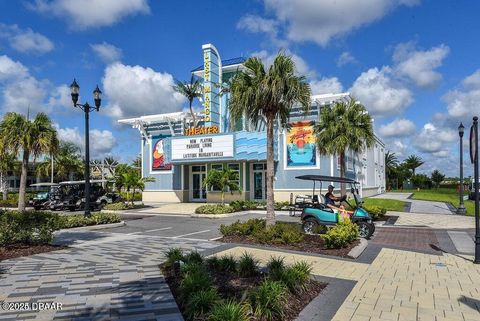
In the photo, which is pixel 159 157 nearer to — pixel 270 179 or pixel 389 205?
pixel 389 205

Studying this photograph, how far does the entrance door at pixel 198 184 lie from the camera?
3350 cm

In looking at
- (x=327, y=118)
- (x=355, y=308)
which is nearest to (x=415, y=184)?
(x=327, y=118)

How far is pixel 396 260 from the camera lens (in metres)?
9.39

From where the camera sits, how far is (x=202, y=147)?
3022 centimetres

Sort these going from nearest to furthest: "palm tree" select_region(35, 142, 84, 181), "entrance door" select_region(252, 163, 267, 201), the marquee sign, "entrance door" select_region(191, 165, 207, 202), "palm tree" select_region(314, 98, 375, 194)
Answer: "palm tree" select_region(314, 98, 375, 194) < the marquee sign < "entrance door" select_region(252, 163, 267, 201) < "entrance door" select_region(191, 165, 207, 202) < "palm tree" select_region(35, 142, 84, 181)

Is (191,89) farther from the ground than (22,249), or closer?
farther from the ground

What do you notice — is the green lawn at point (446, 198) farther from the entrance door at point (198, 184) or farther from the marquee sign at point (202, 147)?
the entrance door at point (198, 184)

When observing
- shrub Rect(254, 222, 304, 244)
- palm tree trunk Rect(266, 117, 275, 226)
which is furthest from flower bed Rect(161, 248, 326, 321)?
palm tree trunk Rect(266, 117, 275, 226)

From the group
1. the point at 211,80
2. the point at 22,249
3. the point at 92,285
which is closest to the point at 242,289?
the point at 92,285

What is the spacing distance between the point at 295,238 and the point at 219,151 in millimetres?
19084

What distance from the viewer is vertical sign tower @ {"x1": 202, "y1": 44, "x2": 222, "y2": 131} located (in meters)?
31.1

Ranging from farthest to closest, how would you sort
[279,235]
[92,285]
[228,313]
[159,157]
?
[159,157] → [279,235] → [92,285] → [228,313]

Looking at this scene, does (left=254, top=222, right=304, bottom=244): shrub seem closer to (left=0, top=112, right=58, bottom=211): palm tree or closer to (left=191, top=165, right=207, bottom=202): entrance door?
(left=0, top=112, right=58, bottom=211): palm tree

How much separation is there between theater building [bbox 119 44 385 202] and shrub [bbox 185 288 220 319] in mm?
19351
